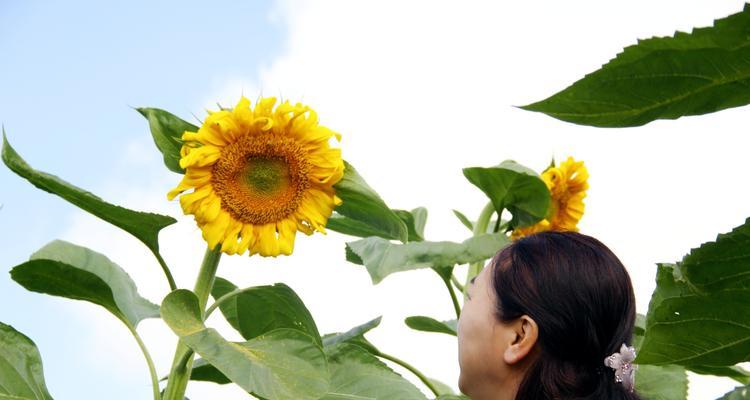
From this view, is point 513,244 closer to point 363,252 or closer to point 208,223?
point 363,252

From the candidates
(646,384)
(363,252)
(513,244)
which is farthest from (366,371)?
(646,384)

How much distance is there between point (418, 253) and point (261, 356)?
56cm

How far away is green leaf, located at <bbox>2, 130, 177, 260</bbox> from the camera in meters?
1.65

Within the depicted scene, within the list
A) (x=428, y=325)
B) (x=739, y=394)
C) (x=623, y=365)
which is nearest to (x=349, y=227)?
(x=428, y=325)

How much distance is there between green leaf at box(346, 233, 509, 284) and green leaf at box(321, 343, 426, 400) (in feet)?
0.54

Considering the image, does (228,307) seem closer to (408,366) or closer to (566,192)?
(408,366)

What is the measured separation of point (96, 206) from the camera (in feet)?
5.54

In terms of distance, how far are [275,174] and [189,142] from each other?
0.54ft

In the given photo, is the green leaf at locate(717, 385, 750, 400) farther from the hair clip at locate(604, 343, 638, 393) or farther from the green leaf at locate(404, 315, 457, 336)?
the green leaf at locate(404, 315, 457, 336)

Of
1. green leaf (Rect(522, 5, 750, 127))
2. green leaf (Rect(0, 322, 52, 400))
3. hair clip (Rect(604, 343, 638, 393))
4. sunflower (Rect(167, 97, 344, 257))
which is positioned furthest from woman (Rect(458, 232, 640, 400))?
green leaf (Rect(522, 5, 750, 127))

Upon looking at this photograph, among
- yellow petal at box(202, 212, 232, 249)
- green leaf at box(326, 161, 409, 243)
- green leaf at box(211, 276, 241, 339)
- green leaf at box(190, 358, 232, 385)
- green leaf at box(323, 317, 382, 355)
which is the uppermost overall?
green leaf at box(326, 161, 409, 243)

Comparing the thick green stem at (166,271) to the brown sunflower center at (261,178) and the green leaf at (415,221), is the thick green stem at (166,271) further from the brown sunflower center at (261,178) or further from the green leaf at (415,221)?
the green leaf at (415,221)

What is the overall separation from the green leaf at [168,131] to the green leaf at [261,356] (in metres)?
0.31

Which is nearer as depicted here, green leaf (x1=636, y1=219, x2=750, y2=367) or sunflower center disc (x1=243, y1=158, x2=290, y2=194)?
green leaf (x1=636, y1=219, x2=750, y2=367)
